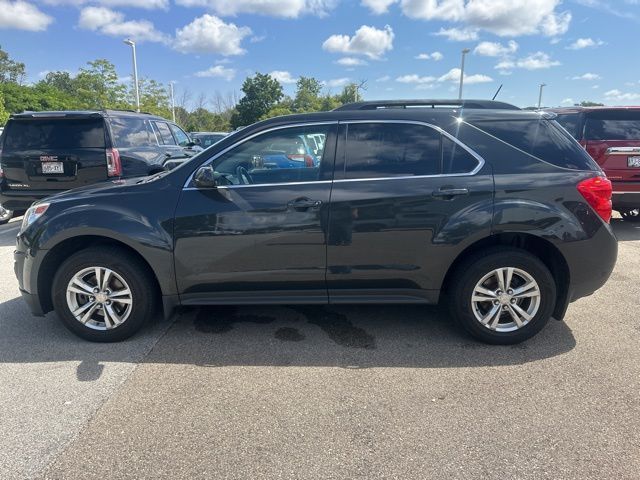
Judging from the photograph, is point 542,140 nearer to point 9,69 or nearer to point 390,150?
point 390,150

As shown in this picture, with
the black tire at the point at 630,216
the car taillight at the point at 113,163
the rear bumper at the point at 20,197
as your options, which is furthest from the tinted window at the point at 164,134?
the black tire at the point at 630,216

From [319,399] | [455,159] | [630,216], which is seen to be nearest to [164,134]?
[455,159]

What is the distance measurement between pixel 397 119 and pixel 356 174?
56 cm

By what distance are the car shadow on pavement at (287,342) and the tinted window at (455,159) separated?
4.56 ft


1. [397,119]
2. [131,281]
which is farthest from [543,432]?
[131,281]

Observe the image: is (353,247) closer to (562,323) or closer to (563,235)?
(563,235)

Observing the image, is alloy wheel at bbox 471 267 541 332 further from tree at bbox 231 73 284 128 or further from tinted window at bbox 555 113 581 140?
tree at bbox 231 73 284 128

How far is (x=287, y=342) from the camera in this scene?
3.69 metres

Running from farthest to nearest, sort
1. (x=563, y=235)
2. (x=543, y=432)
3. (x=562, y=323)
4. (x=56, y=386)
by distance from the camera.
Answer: (x=562, y=323) < (x=563, y=235) < (x=56, y=386) < (x=543, y=432)

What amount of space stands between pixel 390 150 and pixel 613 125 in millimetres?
5548

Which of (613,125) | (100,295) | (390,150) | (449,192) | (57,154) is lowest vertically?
(100,295)

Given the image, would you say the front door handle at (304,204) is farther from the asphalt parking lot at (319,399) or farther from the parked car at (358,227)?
the asphalt parking lot at (319,399)

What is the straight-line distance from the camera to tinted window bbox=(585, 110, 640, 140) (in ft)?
23.2

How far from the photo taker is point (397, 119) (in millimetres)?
3582
